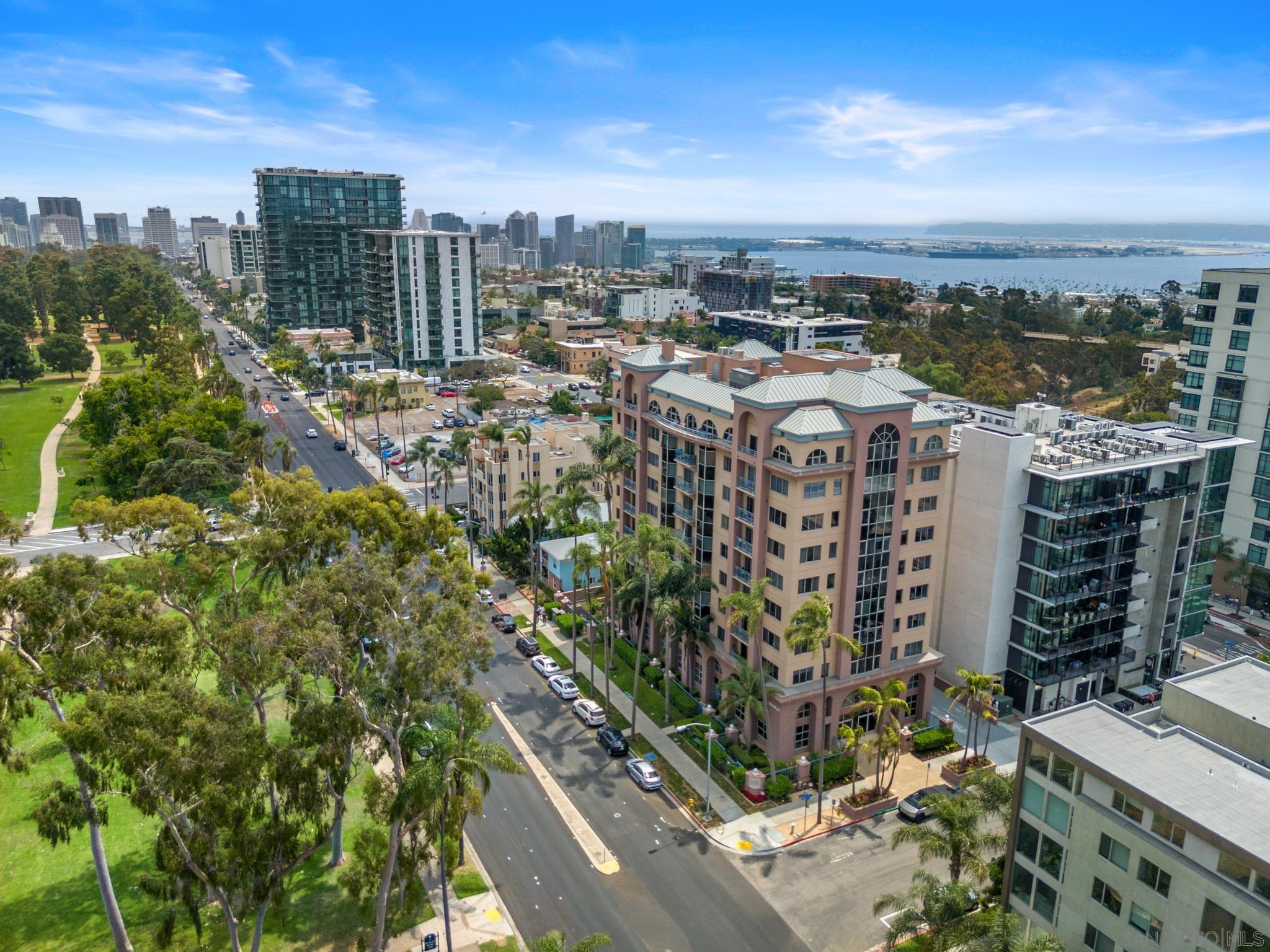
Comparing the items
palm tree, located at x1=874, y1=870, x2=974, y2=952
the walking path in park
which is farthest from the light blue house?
the walking path in park

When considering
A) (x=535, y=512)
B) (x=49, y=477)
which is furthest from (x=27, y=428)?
(x=535, y=512)

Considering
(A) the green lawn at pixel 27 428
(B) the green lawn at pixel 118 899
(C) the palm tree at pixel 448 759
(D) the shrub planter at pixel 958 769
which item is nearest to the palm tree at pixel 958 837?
(D) the shrub planter at pixel 958 769

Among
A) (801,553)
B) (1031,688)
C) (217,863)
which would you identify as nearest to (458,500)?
(801,553)

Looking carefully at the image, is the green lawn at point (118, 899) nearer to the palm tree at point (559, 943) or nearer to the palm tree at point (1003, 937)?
the palm tree at point (559, 943)

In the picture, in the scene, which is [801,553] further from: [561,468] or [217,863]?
[561,468]

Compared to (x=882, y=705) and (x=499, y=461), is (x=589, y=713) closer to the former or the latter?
(x=882, y=705)
